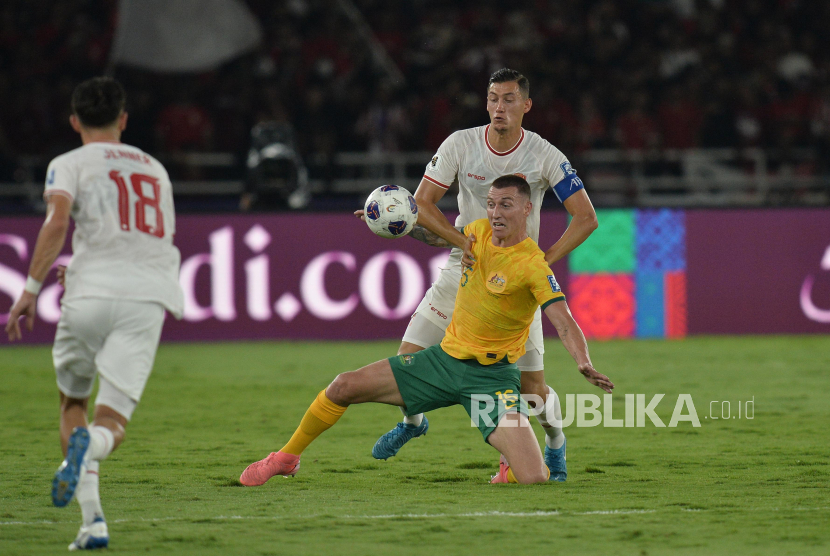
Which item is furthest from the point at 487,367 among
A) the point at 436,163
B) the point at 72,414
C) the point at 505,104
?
the point at 72,414

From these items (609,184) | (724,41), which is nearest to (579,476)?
(609,184)

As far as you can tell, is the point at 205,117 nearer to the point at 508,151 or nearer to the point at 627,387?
the point at 627,387

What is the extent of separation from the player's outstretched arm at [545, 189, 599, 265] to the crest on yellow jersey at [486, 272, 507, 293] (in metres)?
0.43

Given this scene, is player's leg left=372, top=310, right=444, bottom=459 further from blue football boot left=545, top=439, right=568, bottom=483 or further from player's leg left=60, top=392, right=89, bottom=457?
player's leg left=60, top=392, right=89, bottom=457

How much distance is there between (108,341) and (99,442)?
436mm

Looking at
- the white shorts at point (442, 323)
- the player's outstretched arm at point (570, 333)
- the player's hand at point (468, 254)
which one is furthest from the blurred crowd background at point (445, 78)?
the player's outstretched arm at point (570, 333)

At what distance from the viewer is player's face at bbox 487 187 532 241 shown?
5832 mm

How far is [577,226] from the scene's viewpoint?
6.30 m

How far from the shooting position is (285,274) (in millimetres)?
13008

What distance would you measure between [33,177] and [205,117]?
2.45m

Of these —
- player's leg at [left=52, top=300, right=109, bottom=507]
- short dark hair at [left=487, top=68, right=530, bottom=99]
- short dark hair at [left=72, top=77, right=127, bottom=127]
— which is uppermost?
short dark hair at [left=487, top=68, right=530, bottom=99]

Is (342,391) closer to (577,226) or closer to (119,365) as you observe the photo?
(119,365)

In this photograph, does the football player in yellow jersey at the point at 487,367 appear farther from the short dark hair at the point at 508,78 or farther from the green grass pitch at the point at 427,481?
the short dark hair at the point at 508,78

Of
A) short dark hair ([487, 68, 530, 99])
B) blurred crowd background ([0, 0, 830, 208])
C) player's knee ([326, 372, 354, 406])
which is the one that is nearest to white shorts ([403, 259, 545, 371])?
player's knee ([326, 372, 354, 406])
